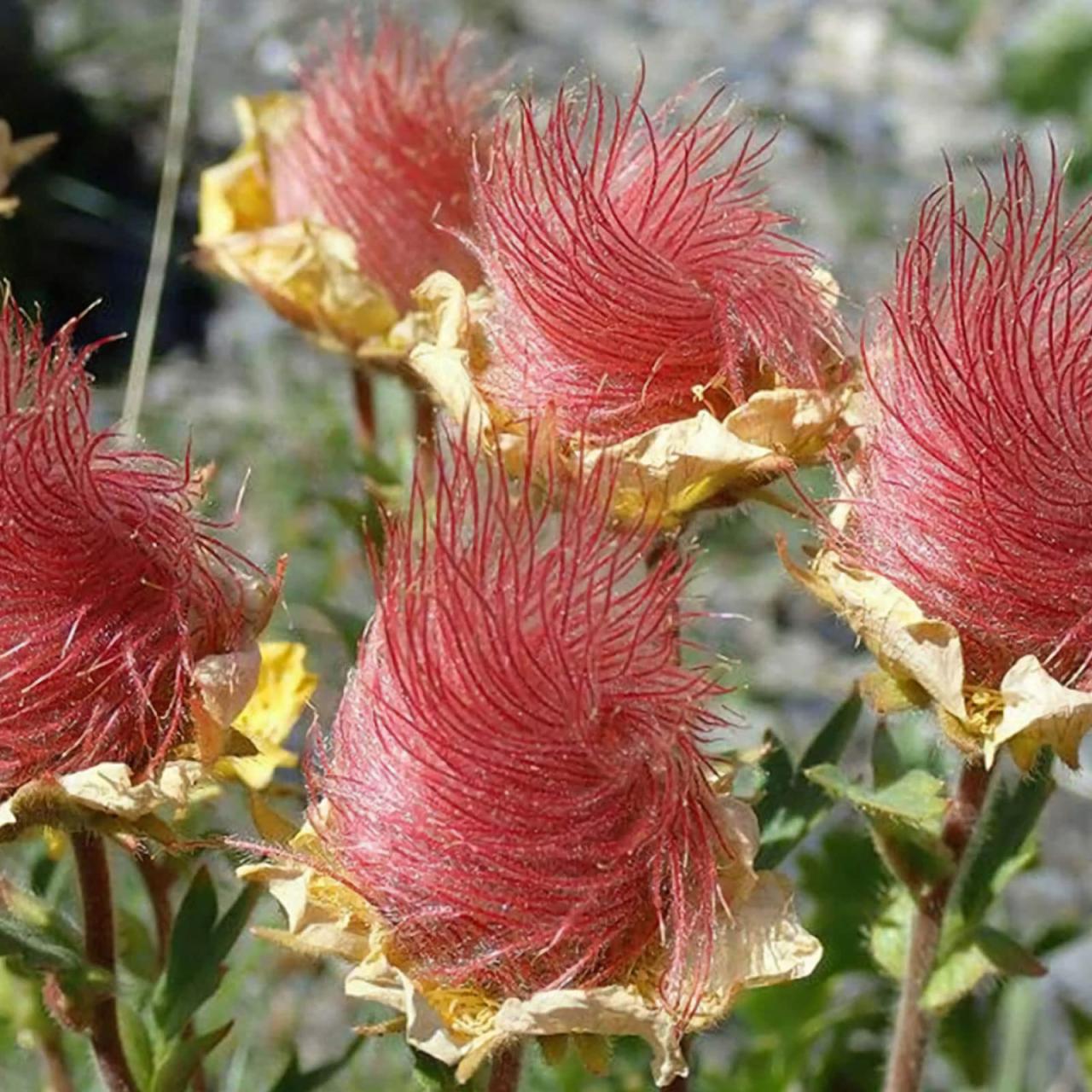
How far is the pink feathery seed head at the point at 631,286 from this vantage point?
1557 millimetres

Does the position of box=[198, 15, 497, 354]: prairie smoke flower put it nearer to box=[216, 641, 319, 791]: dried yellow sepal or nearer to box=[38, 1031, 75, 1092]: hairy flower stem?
box=[216, 641, 319, 791]: dried yellow sepal

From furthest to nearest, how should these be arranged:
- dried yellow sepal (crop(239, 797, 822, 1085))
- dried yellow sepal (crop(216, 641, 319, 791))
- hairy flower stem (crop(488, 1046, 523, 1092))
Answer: dried yellow sepal (crop(216, 641, 319, 791)), hairy flower stem (crop(488, 1046, 523, 1092)), dried yellow sepal (crop(239, 797, 822, 1085))

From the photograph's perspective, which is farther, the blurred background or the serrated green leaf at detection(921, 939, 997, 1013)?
the blurred background

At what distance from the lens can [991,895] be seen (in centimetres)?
170

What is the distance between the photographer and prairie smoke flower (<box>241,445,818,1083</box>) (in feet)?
4.38

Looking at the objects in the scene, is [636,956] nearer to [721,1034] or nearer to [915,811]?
[915,811]

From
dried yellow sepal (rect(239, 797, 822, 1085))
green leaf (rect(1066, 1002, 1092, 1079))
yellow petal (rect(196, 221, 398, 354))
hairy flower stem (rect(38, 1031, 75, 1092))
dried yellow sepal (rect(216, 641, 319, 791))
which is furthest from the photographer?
green leaf (rect(1066, 1002, 1092, 1079))

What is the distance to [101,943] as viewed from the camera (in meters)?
1.53

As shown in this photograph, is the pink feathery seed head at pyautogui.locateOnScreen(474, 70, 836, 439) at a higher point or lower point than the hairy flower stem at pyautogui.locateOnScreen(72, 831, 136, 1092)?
higher

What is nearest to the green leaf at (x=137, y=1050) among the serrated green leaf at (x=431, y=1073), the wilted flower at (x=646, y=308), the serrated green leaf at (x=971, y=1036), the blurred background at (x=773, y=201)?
the serrated green leaf at (x=431, y=1073)

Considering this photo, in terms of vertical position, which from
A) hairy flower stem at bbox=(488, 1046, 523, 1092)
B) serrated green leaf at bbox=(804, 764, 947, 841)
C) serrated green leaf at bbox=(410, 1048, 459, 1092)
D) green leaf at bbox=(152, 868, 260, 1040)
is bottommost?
green leaf at bbox=(152, 868, 260, 1040)

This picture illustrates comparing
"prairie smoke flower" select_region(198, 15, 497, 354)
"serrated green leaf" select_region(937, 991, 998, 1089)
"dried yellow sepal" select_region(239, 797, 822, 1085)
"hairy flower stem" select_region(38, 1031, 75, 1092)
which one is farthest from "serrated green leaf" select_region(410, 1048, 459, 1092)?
"serrated green leaf" select_region(937, 991, 998, 1089)

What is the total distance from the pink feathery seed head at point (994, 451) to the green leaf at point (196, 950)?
609mm

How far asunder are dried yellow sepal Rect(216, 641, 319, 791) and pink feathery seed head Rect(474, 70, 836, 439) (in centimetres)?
38
